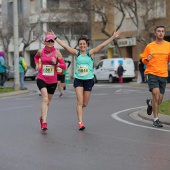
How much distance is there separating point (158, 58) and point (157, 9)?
3330 centimetres

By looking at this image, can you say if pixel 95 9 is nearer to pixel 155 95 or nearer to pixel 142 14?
pixel 142 14

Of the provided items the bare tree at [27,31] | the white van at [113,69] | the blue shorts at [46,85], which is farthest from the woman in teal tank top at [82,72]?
the bare tree at [27,31]

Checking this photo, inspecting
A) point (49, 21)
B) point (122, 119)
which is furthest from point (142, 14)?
point (122, 119)

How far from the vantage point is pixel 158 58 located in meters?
11.3

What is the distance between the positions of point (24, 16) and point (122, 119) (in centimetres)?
4952

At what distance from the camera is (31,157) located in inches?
314

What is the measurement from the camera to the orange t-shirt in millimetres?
11297

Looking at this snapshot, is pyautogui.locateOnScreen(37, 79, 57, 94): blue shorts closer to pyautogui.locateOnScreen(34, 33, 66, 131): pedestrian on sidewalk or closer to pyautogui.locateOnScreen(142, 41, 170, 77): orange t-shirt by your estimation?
pyautogui.locateOnScreen(34, 33, 66, 131): pedestrian on sidewalk

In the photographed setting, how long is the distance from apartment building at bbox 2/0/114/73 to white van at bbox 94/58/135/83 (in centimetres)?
743

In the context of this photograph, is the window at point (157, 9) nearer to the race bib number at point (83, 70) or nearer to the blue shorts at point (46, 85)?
the blue shorts at point (46, 85)

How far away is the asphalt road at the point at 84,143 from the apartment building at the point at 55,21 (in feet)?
111

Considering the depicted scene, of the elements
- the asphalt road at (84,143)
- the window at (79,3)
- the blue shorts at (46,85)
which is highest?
the window at (79,3)

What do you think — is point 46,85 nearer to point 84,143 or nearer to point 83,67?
point 83,67

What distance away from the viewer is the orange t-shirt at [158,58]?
11297 millimetres
